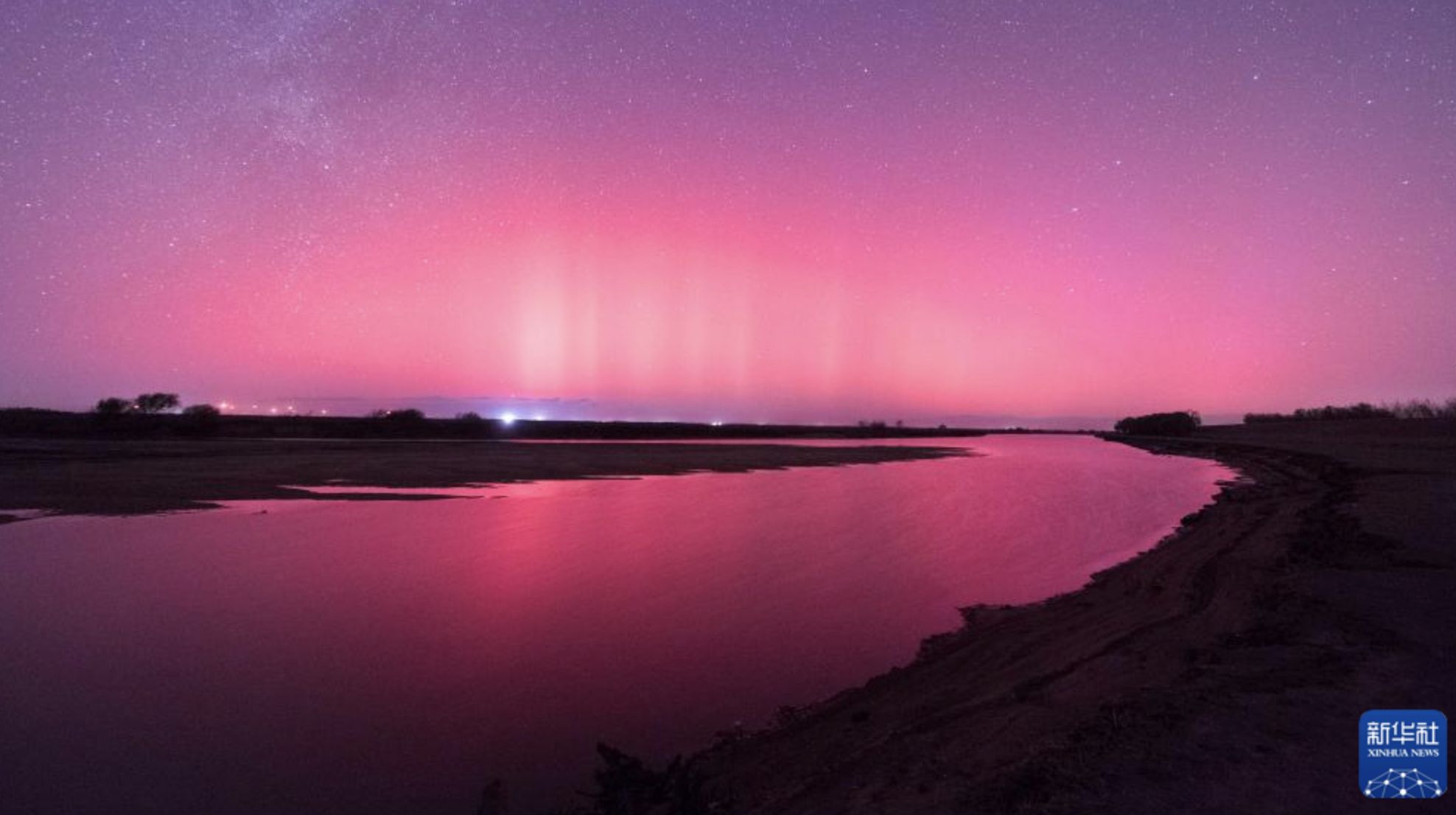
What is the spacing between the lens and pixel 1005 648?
8.99 metres

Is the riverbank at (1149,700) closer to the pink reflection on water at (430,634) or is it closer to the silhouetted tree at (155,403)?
the pink reflection on water at (430,634)

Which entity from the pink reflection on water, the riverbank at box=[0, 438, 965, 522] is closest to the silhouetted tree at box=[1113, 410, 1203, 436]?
the riverbank at box=[0, 438, 965, 522]

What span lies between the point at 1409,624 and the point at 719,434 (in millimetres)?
112329

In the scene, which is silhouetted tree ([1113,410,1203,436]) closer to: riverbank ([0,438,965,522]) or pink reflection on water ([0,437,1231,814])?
riverbank ([0,438,965,522])

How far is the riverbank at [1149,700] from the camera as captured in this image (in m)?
4.51

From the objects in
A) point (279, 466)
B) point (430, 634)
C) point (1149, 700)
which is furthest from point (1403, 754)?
point (279, 466)

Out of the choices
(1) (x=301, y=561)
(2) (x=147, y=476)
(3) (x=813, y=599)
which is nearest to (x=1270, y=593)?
(3) (x=813, y=599)

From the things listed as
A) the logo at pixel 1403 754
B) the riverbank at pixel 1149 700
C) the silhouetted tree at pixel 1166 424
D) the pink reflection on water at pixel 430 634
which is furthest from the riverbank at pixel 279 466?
the silhouetted tree at pixel 1166 424

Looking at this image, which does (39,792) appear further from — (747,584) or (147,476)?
(147,476)

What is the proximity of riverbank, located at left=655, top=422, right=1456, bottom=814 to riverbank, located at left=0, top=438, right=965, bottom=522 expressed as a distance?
2113 cm

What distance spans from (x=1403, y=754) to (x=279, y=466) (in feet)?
130

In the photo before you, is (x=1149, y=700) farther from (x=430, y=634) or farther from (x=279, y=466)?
(x=279, y=466)

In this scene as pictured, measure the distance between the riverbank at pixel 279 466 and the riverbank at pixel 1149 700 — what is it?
21127 mm

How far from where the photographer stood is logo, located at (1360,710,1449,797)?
4.44 metres
